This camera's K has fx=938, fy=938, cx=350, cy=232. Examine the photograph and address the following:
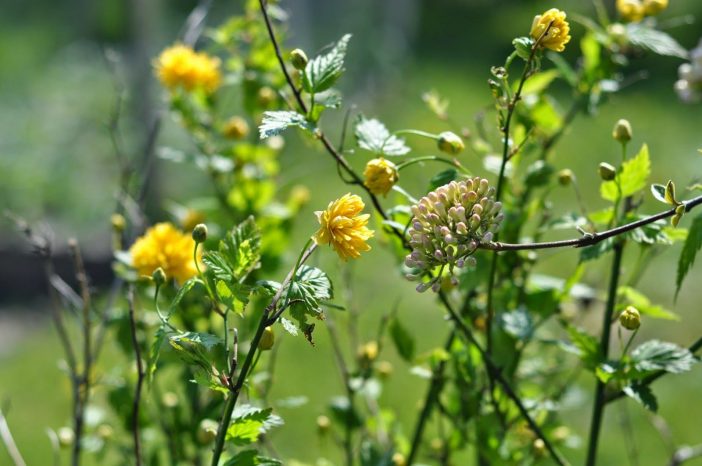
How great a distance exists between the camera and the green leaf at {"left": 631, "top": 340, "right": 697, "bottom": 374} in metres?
0.84

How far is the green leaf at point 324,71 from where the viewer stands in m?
0.81

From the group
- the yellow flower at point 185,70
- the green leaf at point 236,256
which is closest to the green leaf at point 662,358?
the green leaf at point 236,256

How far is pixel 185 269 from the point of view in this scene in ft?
3.29

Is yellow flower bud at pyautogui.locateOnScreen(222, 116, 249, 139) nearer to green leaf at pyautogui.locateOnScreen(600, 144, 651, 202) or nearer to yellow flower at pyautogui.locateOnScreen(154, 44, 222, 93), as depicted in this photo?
yellow flower at pyautogui.locateOnScreen(154, 44, 222, 93)

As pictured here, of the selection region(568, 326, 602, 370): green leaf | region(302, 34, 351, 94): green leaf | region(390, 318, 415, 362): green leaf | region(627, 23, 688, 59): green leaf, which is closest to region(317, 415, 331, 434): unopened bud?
region(390, 318, 415, 362): green leaf

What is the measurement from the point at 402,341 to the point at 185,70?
0.49 meters

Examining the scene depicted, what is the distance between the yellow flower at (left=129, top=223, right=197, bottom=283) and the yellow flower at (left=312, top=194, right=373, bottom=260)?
0.36m

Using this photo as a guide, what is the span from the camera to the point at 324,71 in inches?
32.1

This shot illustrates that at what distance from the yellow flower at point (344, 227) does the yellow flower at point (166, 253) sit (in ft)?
1.17

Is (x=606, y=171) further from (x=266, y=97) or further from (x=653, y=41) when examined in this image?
(x=266, y=97)

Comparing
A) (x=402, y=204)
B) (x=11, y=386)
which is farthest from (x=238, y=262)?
(x=11, y=386)

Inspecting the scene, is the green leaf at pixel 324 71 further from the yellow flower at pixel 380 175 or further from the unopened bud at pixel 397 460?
the unopened bud at pixel 397 460

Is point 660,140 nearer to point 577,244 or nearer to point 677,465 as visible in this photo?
point 677,465

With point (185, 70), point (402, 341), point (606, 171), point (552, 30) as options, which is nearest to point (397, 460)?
point (402, 341)
